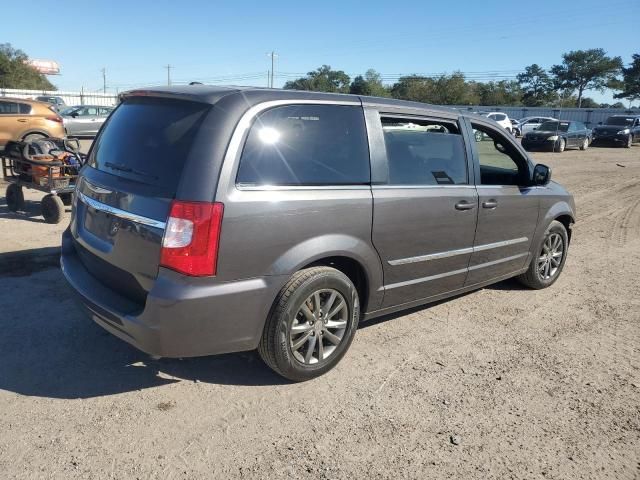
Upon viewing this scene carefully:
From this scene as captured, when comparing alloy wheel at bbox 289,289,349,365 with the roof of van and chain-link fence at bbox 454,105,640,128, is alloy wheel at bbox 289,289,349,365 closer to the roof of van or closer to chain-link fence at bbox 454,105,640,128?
the roof of van

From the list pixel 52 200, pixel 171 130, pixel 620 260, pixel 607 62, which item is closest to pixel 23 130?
pixel 52 200

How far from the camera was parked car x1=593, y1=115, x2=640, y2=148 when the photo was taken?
28141 mm

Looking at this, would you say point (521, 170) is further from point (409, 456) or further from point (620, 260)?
point (409, 456)

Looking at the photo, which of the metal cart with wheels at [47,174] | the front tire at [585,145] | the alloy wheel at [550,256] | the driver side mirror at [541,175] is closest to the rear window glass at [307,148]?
the driver side mirror at [541,175]

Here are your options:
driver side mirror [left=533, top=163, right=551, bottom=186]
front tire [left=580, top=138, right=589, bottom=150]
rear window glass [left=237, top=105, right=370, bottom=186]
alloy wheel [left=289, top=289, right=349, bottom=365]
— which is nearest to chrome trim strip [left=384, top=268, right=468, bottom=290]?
alloy wheel [left=289, top=289, right=349, bottom=365]

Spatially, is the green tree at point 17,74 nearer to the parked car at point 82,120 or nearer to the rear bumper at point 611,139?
the parked car at point 82,120

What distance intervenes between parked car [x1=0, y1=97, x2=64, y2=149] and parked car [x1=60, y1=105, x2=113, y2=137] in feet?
24.3

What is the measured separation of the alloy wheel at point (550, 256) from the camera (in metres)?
5.34

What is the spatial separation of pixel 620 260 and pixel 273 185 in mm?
5550

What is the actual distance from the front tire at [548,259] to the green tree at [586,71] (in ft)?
291

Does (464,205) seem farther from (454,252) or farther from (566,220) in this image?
(566,220)

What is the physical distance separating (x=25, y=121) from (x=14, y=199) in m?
7.18

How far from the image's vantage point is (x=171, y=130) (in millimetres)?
3043

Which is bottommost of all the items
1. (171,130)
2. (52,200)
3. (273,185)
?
(52,200)
